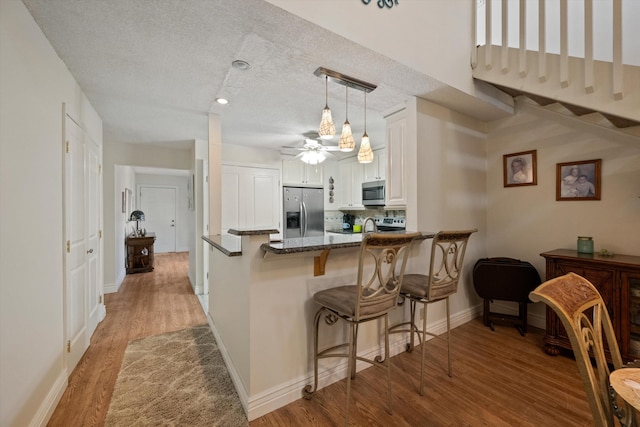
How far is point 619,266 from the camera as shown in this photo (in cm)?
211

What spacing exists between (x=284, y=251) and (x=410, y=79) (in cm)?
176

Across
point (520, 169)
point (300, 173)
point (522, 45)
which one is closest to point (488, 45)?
point (522, 45)

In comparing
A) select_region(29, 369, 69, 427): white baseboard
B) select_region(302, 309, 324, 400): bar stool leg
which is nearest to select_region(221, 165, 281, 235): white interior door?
select_region(29, 369, 69, 427): white baseboard

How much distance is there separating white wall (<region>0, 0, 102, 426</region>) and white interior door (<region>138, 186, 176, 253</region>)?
6.89m

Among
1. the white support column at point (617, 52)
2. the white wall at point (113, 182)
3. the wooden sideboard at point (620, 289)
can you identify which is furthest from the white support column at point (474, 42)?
the white wall at point (113, 182)

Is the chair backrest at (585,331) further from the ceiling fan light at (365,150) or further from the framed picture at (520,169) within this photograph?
the framed picture at (520,169)

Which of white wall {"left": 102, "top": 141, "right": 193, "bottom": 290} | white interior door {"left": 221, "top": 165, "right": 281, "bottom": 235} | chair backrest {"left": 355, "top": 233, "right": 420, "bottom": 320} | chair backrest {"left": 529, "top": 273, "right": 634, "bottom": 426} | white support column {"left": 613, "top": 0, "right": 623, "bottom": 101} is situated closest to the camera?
chair backrest {"left": 529, "top": 273, "right": 634, "bottom": 426}

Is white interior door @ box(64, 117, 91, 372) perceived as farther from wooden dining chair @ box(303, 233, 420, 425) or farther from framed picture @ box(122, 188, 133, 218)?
framed picture @ box(122, 188, 133, 218)

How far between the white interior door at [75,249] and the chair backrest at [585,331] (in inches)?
116

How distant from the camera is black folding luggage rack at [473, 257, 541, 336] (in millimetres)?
2707

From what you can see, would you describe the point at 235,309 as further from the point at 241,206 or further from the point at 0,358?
the point at 241,206

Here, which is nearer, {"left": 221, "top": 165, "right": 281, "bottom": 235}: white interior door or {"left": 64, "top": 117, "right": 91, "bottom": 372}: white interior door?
{"left": 64, "top": 117, "right": 91, "bottom": 372}: white interior door

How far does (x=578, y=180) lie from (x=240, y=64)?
3310mm

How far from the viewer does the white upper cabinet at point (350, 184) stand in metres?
5.16
